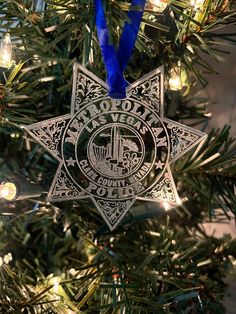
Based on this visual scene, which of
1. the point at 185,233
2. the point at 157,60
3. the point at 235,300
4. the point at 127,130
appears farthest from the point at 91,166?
the point at 235,300

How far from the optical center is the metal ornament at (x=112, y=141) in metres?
0.38

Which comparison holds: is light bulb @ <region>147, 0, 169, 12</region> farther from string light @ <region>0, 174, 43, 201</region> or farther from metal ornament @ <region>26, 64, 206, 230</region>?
string light @ <region>0, 174, 43, 201</region>

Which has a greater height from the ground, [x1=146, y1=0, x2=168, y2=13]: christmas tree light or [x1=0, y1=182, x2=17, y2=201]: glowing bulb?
[x1=146, y1=0, x2=168, y2=13]: christmas tree light

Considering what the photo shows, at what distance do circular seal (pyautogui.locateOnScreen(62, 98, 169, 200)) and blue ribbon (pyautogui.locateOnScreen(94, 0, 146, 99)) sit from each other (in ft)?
0.09

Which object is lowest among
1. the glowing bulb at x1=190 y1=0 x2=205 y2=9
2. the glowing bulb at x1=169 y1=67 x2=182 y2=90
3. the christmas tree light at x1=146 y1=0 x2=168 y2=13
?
the glowing bulb at x1=169 y1=67 x2=182 y2=90

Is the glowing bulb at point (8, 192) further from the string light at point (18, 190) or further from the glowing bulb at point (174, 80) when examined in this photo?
the glowing bulb at point (174, 80)

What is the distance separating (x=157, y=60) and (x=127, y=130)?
11 cm

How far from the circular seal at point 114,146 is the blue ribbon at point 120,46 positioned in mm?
29

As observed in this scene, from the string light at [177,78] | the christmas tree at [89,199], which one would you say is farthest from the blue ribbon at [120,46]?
the string light at [177,78]

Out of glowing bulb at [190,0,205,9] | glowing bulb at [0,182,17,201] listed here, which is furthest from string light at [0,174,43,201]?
glowing bulb at [190,0,205,9]

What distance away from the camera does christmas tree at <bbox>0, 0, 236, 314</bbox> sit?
397mm

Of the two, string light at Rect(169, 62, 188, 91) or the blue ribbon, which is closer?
the blue ribbon

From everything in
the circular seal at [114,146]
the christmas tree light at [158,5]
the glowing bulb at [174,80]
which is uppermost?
the christmas tree light at [158,5]

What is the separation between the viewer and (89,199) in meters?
0.43
